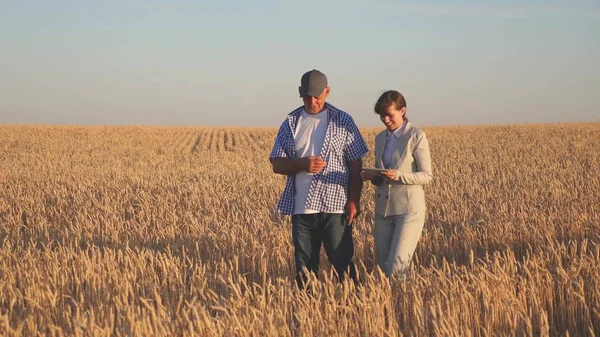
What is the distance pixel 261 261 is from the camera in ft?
18.9

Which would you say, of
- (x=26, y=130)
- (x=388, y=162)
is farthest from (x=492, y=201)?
(x=26, y=130)

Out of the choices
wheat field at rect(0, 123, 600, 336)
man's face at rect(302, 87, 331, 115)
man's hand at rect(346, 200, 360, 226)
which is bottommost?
wheat field at rect(0, 123, 600, 336)

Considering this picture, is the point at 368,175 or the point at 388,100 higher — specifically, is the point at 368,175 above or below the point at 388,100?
below

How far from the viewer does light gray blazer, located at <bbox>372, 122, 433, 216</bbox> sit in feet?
14.8

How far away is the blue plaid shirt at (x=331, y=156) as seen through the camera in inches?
177

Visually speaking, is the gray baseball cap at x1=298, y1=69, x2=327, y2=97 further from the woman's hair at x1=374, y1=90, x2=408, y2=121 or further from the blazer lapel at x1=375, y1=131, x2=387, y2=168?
the blazer lapel at x1=375, y1=131, x2=387, y2=168

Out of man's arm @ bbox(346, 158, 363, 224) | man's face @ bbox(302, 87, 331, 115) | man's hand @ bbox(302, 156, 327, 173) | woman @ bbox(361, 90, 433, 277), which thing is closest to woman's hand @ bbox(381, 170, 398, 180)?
woman @ bbox(361, 90, 433, 277)

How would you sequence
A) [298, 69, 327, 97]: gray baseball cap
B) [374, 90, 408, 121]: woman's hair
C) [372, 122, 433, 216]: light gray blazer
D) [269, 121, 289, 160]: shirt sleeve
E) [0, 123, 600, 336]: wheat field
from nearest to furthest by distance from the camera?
[0, 123, 600, 336]: wheat field
[298, 69, 327, 97]: gray baseball cap
[374, 90, 408, 121]: woman's hair
[372, 122, 433, 216]: light gray blazer
[269, 121, 289, 160]: shirt sleeve

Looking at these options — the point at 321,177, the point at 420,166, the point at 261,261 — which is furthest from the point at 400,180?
the point at 261,261

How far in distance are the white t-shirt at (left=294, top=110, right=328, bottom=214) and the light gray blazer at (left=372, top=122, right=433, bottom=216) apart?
57 centimetres

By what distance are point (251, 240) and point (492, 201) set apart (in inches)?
179

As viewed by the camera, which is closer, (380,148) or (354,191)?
(354,191)

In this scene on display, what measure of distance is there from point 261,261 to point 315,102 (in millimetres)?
1953

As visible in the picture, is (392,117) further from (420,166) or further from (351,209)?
(351,209)
